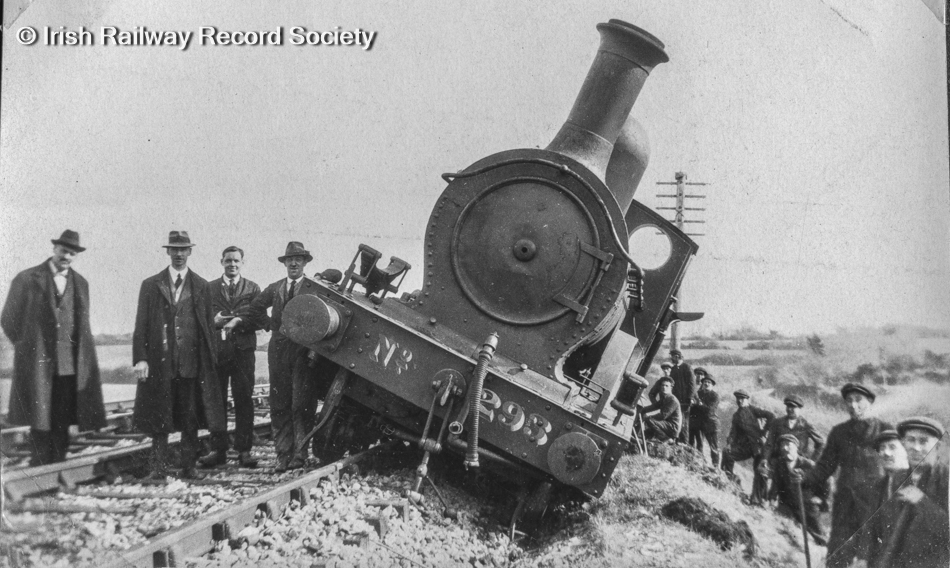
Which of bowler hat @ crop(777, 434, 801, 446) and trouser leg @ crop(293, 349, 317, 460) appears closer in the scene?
trouser leg @ crop(293, 349, 317, 460)

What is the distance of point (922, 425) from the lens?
5.39 meters

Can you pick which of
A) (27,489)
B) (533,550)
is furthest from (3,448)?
(533,550)

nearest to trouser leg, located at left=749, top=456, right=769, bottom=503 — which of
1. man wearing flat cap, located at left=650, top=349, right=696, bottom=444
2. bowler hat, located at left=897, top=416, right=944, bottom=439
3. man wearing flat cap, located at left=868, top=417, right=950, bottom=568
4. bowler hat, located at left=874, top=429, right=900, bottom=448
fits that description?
man wearing flat cap, located at left=868, top=417, right=950, bottom=568

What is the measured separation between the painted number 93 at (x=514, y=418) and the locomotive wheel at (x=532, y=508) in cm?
47

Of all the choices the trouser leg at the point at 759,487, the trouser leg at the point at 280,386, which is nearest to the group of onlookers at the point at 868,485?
the trouser leg at the point at 759,487

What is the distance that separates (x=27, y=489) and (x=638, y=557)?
4.25m

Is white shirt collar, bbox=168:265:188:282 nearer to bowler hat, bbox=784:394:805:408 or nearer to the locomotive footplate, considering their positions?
the locomotive footplate

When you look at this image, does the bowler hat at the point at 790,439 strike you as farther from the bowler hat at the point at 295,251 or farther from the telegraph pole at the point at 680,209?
the bowler hat at the point at 295,251

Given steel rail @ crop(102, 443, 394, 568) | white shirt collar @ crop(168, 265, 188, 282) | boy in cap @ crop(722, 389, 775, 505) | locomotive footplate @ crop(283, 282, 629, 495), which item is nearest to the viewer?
steel rail @ crop(102, 443, 394, 568)

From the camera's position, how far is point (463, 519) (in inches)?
190

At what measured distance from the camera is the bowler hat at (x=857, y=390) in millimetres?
5566

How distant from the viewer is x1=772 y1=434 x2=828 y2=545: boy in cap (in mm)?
5520

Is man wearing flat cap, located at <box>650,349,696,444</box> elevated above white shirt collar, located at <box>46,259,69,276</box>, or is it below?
below

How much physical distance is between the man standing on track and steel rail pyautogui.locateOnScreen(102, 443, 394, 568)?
5.57ft
